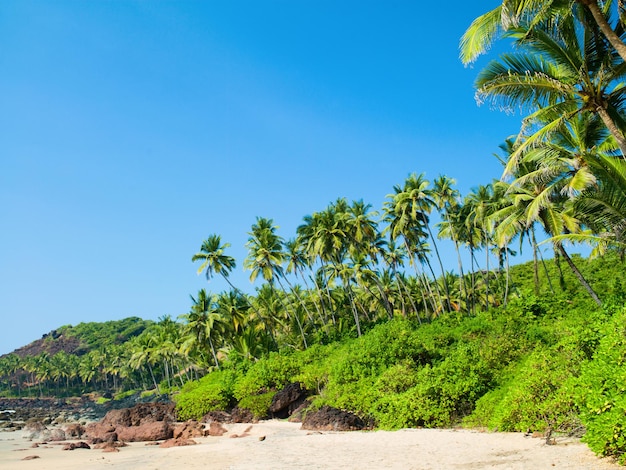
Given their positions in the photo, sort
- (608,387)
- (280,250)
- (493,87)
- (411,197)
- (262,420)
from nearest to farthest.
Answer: (608,387) < (493,87) < (262,420) < (411,197) < (280,250)

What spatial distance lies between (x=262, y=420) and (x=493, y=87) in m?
19.5

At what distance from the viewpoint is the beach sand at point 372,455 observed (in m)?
7.66

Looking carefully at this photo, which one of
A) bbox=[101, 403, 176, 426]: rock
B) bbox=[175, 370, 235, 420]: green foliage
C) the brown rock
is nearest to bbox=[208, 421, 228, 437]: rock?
bbox=[101, 403, 176, 426]: rock

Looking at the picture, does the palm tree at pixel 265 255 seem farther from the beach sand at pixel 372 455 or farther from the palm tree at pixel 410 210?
the beach sand at pixel 372 455

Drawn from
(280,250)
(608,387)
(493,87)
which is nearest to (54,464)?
(608,387)

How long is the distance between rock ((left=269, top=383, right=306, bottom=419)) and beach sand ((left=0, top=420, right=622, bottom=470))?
27.6 ft

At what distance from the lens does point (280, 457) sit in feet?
Answer: 35.3

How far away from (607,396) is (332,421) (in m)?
11.1

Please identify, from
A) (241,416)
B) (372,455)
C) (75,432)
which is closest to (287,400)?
(241,416)

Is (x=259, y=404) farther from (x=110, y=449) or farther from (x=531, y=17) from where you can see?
(x=531, y=17)

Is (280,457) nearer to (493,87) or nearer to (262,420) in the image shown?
(493,87)

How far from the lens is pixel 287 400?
76.1 feet

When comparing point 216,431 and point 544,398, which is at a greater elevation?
point 544,398

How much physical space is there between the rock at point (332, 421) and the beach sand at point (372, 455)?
157 cm
